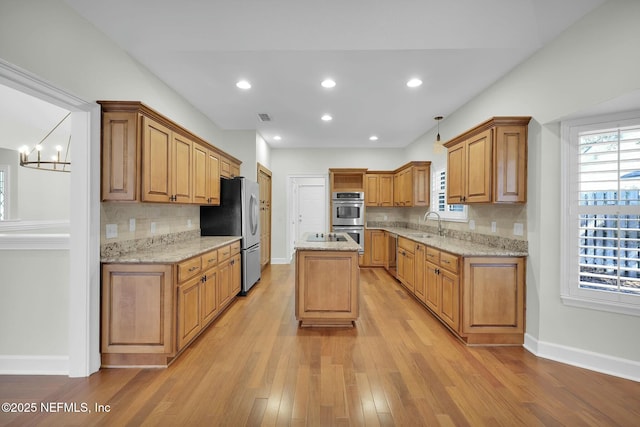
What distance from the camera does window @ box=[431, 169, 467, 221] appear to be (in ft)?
14.0

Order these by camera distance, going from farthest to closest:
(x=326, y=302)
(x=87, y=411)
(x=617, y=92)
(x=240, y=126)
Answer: (x=240, y=126)
(x=326, y=302)
(x=617, y=92)
(x=87, y=411)

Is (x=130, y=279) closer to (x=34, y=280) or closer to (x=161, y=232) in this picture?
(x=34, y=280)

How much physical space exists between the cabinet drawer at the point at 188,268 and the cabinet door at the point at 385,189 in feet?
15.1

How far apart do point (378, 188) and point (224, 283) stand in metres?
4.19

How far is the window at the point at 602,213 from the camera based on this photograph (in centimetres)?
220

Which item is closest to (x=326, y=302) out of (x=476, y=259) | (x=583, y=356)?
(x=476, y=259)

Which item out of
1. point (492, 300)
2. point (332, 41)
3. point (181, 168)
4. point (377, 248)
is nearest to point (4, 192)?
point (181, 168)

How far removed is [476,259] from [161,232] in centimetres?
343

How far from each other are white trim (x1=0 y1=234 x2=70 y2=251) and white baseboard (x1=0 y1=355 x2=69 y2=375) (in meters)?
0.88

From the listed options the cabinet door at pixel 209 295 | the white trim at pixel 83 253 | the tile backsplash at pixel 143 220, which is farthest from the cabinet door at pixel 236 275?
the white trim at pixel 83 253

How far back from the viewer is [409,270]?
4332 mm

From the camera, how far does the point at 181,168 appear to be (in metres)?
3.10

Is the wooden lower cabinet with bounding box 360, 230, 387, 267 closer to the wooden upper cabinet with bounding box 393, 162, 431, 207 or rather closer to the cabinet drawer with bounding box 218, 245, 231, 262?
the wooden upper cabinet with bounding box 393, 162, 431, 207

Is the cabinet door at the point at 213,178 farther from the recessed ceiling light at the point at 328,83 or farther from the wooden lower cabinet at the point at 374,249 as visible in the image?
the wooden lower cabinet at the point at 374,249
